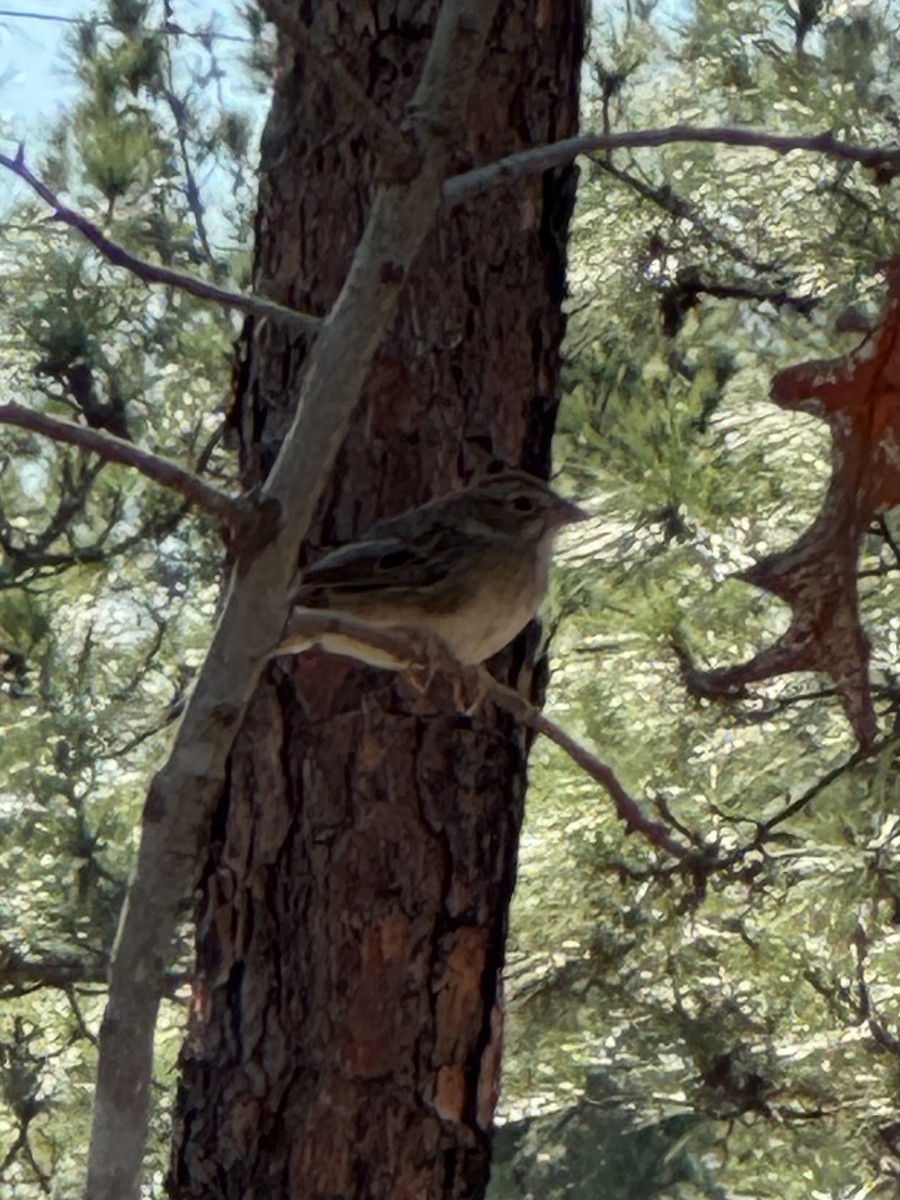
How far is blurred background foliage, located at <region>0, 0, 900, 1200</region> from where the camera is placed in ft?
10.6

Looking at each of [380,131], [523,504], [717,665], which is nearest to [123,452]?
[380,131]

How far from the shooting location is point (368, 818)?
2.22 meters

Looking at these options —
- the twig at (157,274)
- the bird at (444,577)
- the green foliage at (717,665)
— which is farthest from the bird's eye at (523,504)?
the green foliage at (717,665)

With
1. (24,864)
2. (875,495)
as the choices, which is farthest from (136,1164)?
(24,864)

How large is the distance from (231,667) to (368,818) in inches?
36.5

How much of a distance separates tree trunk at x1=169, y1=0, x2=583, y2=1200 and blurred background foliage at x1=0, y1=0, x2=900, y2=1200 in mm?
603

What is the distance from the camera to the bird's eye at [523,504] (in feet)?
7.27

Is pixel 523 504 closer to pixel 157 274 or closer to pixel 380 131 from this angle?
pixel 157 274

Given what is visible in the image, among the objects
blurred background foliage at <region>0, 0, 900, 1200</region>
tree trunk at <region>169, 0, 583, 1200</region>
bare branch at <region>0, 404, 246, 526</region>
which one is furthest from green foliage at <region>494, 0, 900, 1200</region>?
bare branch at <region>0, 404, 246, 526</region>

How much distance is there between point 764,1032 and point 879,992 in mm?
209

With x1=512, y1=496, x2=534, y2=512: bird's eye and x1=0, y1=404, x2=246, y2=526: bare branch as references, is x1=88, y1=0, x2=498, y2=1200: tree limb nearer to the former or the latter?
x1=0, y1=404, x2=246, y2=526: bare branch

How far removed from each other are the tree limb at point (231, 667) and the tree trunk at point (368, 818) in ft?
2.90

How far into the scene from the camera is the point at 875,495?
62.8 inches

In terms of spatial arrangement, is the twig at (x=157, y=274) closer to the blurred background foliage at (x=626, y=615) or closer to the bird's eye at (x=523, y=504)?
the bird's eye at (x=523, y=504)
